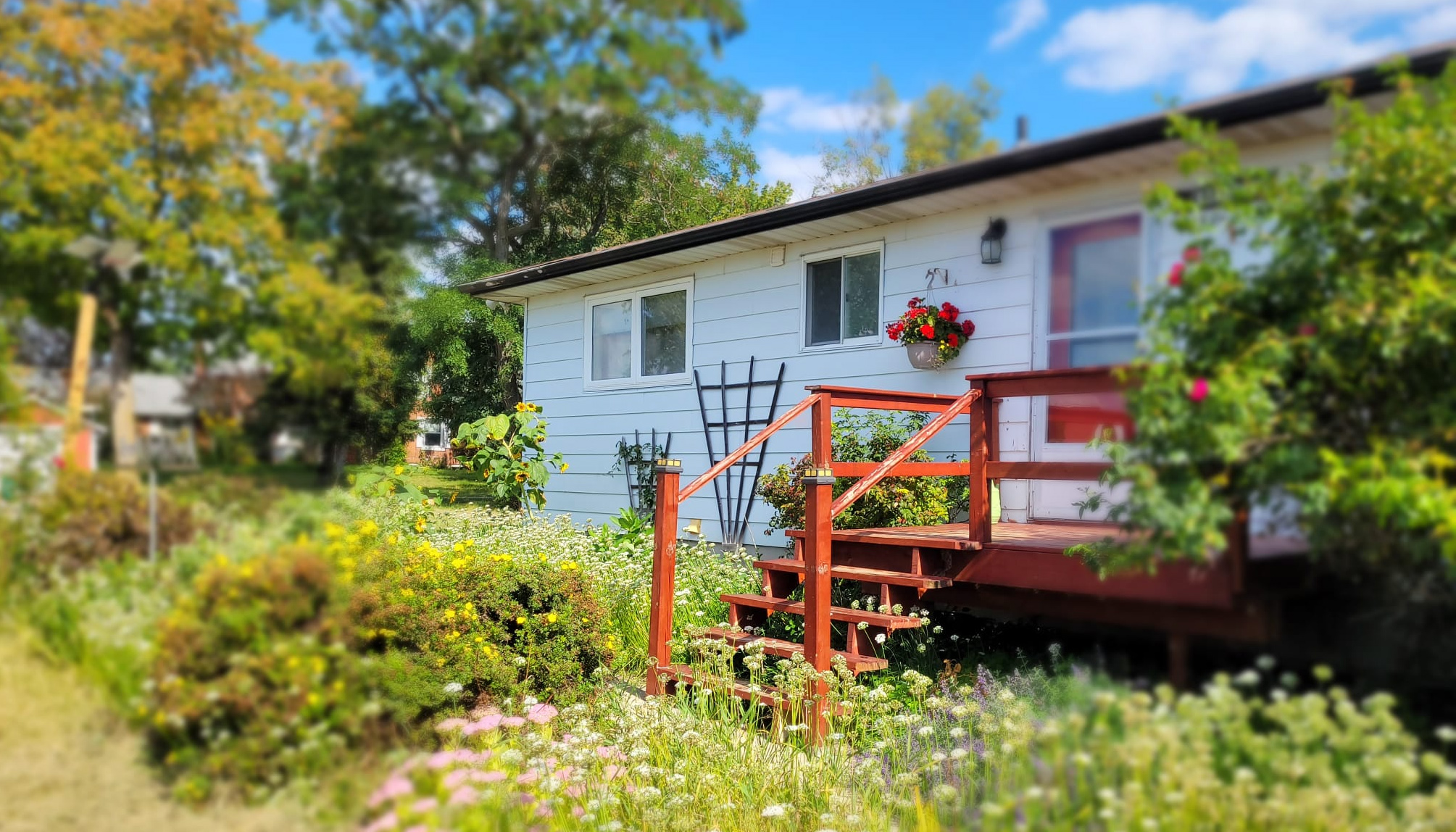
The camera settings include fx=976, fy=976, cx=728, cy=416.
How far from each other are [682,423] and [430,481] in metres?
2.19

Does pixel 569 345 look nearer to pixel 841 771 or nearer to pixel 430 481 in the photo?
pixel 430 481

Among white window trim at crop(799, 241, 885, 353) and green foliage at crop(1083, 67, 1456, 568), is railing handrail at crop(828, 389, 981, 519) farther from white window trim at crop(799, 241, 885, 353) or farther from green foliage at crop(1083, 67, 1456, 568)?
green foliage at crop(1083, 67, 1456, 568)

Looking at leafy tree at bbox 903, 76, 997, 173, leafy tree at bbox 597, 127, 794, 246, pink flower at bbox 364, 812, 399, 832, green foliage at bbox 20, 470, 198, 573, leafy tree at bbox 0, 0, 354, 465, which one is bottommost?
pink flower at bbox 364, 812, 399, 832

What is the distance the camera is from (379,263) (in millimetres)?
1729

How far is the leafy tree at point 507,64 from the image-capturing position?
68.9 inches

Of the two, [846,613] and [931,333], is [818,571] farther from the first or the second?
[931,333]

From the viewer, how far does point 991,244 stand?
5.31 m

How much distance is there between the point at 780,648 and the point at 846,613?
1.17ft

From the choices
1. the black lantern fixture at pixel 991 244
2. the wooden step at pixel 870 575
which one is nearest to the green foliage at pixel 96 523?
the wooden step at pixel 870 575

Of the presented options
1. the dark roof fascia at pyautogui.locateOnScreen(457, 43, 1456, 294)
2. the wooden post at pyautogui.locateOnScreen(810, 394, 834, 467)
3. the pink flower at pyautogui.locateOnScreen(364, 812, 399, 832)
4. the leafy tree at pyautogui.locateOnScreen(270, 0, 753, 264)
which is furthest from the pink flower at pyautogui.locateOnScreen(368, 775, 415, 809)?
the wooden post at pyautogui.locateOnScreen(810, 394, 834, 467)

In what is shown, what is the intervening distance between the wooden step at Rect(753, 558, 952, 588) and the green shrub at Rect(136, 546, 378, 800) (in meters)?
3.00

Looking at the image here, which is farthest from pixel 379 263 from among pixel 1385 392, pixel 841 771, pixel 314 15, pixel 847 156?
pixel 847 156

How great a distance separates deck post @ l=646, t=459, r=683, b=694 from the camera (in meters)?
4.60

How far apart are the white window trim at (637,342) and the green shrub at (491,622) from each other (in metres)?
3.55
